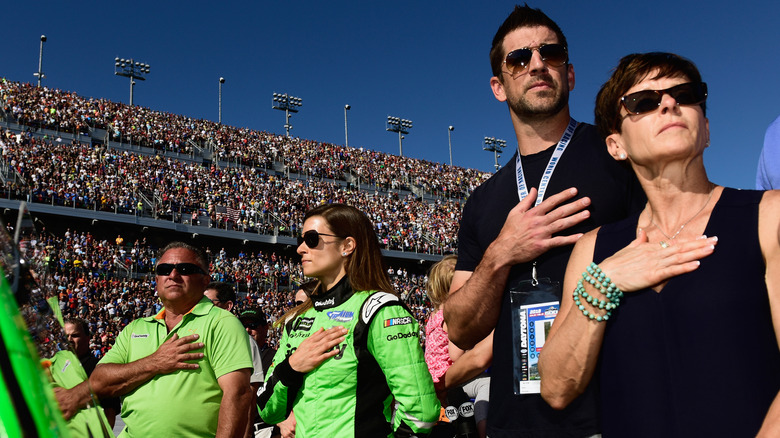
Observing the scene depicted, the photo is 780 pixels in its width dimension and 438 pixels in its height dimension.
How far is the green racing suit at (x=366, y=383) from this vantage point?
2.74m

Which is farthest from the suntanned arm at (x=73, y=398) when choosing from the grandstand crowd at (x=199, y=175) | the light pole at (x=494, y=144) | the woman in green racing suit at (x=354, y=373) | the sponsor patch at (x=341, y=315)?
the light pole at (x=494, y=144)

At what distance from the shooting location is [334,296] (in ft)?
10.0

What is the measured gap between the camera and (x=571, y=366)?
1726 mm

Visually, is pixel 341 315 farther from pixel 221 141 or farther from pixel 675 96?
pixel 221 141

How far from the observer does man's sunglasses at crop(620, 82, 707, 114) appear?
5.68 feet

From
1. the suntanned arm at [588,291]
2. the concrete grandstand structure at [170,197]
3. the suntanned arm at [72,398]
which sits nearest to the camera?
the suntanned arm at [72,398]

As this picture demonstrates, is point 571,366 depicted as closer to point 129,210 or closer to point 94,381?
point 94,381

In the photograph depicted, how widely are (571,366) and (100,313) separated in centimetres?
2179

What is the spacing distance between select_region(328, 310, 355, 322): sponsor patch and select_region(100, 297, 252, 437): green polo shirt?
2.75 ft

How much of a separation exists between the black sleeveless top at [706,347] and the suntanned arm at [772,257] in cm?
2

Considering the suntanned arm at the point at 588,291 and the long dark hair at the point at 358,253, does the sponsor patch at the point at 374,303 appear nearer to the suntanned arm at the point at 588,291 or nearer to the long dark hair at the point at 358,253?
the long dark hair at the point at 358,253

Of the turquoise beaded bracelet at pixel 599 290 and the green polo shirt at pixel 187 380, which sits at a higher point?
the turquoise beaded bracelet at pixel 599 290

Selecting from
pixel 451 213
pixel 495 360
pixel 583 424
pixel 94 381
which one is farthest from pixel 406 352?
pixel 451 213

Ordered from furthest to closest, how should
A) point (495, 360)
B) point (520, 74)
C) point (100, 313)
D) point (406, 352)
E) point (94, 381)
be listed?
point (100, 313), point (94, 381), point (406, 352), point (520, 74), point (495, 360)
